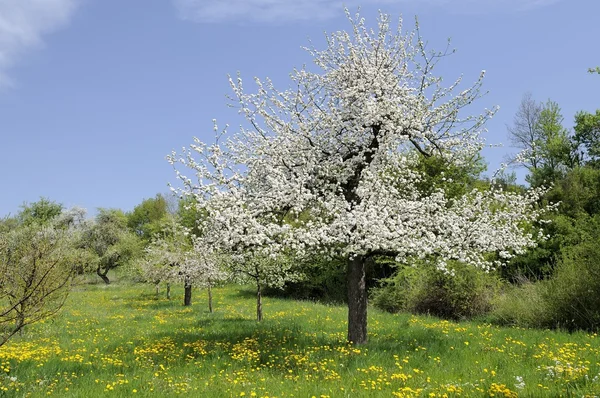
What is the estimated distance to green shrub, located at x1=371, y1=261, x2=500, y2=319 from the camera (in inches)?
824

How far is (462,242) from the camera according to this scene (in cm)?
1207

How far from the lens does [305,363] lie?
10.3 meters

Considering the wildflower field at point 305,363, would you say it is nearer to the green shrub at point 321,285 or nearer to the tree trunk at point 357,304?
the tree trunk at point 357,304

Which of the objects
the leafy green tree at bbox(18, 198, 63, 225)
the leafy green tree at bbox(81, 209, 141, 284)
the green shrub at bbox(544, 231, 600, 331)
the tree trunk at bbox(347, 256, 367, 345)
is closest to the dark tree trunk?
the leafy green tree at bbox(81, 209, 141, 284)

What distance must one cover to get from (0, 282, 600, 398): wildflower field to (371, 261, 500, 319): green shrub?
16.9ft

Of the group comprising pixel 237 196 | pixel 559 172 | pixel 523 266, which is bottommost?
pixel 523 266

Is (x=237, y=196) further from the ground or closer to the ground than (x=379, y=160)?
closer to the ground

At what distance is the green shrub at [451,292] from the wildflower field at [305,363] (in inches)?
203

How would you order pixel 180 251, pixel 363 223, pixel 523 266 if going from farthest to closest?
pixel 180 251
pixel 523 266
pixel 363 223

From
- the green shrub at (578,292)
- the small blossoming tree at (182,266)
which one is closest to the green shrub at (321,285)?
the small blossoming tree at (182,266)

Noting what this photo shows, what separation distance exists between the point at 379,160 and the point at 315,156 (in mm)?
1887

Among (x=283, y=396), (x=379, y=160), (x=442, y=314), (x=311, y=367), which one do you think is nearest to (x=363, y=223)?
(x=379, y=160)

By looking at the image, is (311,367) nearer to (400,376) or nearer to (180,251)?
(400,376)

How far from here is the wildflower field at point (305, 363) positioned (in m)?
8.02
